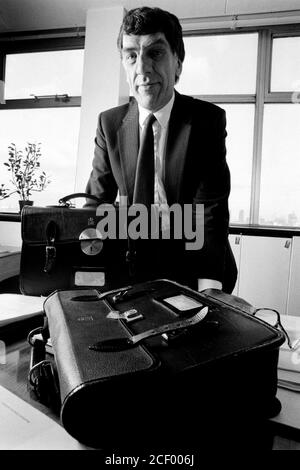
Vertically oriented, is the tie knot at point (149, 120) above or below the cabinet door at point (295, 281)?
above

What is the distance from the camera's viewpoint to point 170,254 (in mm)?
1081

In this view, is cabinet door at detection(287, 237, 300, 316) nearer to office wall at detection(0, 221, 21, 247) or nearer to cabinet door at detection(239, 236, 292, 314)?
cabinet door at detection(239, 236, 292, 314)

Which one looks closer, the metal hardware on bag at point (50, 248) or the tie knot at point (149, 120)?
the metal hardware on bag at point (50, 248)

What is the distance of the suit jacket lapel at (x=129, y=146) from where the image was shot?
4.34 ft

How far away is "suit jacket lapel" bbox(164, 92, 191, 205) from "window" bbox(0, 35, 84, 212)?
288 cm

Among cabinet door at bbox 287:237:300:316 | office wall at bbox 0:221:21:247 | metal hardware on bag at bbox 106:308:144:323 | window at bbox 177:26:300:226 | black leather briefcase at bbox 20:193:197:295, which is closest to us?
metal hardware on bag at bbox 106:308:144:323

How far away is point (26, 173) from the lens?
376 cm

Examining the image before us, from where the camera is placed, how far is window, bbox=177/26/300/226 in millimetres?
3604

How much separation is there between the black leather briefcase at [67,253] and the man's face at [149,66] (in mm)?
463

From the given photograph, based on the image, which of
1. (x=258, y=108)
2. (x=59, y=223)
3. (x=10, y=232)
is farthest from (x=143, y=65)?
(x=258, y=108)

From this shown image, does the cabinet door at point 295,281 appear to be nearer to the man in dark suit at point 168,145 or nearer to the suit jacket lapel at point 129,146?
the man in dark suit at point 168,145

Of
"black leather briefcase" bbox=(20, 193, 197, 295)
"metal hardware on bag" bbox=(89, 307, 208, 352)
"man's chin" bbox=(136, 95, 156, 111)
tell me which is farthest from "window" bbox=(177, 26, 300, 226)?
"metal hardware on bag" bbox=(89, 307, 208, 352)

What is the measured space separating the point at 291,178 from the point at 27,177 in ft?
8.93

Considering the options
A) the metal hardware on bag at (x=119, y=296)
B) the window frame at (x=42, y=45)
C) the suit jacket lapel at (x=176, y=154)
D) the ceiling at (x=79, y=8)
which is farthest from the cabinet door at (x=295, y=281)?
the window frame at (x=42, y=45)
